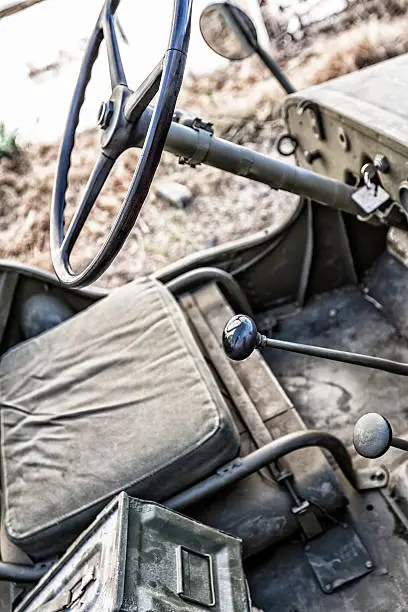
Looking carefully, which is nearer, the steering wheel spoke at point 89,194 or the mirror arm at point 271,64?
the steering wheel spoke at point 89,194

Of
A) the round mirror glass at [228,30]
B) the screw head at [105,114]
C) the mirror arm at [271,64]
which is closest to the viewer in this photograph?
the screw head at [105,114]

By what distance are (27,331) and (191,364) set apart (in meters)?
0.82

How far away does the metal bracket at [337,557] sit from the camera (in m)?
1.98

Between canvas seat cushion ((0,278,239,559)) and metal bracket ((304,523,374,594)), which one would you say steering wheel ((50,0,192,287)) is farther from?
metal bracket ((304,523,374,594))

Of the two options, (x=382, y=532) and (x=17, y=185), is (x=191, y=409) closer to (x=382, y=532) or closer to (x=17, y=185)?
(x=382, y=532)

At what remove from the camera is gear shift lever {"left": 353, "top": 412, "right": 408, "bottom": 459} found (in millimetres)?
1529

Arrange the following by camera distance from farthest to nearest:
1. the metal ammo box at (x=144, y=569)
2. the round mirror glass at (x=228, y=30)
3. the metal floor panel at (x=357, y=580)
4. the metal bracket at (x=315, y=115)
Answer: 1. the metal bracket at (x=315, y=115)
2. the round mirror glass at (x=228, y=30)
3. the metal floor panel at (x=357, y=580)
4. the metal ammo box at (x=144, y=569)

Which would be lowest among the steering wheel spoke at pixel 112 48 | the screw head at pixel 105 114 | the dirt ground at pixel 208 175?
the dirt ground at pixel 208 175

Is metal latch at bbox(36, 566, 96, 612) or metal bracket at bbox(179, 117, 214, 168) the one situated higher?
metal bracket at bbox(179, 117, 214, 168)

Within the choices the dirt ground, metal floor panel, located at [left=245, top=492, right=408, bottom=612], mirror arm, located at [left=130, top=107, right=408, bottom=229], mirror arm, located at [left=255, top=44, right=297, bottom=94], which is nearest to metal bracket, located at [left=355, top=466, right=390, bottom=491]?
metal floor panel, located at [left=245, top=492, right=408, bottom=612]

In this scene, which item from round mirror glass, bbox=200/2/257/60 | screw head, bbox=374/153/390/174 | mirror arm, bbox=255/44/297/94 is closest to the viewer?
screw head, bbox=374/153/390/174

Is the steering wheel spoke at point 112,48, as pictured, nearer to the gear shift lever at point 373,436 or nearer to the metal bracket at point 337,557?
the gear shift lever at point 373,436

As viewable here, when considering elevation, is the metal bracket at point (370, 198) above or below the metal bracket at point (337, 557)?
above

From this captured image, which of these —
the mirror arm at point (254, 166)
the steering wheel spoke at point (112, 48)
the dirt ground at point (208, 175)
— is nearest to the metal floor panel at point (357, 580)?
the mirror arm at point (254, 166)
